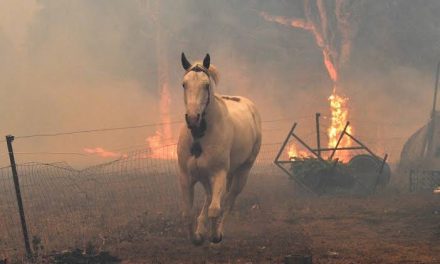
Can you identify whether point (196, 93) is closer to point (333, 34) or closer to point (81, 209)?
point (81, 209)

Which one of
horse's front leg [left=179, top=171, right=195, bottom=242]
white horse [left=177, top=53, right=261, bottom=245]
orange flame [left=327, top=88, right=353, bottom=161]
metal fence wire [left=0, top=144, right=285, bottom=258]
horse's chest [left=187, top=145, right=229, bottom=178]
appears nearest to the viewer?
white horse [left=177, top=53, right=261, bottom=245]

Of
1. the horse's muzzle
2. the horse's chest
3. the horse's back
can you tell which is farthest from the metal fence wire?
the horse's muzzle

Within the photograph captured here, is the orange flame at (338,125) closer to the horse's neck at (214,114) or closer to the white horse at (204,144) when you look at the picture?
the white horse at (204,144)

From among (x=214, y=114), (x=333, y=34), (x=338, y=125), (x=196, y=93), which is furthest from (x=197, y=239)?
(x=333, y=34)

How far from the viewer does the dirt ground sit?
29.3ft

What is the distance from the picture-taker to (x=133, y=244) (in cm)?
1019

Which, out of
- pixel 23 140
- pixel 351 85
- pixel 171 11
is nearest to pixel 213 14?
pixel 171 11

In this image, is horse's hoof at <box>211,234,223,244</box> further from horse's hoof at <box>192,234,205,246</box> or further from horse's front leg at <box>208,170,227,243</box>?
horse's hoof at <box>192,234,205,246</box>

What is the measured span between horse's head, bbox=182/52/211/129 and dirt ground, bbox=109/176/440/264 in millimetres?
2443

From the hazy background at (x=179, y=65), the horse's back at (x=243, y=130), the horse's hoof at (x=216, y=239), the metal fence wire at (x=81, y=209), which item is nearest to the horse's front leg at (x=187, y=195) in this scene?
the horse's hoof at (x=216, y=239)

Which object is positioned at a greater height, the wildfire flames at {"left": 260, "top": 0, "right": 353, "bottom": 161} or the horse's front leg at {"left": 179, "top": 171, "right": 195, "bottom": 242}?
the wildfire flames at {"left": 260, "top": 0, "right": 353, "bottom": 161}

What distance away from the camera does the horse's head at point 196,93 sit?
8.14 meters

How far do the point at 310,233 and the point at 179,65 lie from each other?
30.5 m

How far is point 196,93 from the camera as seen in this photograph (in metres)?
8.38
